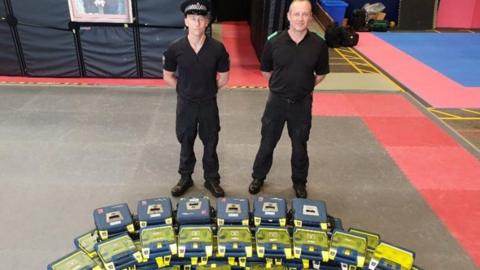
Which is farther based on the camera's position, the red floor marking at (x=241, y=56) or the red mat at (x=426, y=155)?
the red floor marking at (x=241, y=56)

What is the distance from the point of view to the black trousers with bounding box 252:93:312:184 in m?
4.82

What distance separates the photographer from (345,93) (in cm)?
929

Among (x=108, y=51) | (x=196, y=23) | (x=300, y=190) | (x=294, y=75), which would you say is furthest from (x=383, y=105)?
(x=108, y=51)

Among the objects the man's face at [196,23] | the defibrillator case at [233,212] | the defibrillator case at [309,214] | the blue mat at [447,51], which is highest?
the man's face at [196,23]

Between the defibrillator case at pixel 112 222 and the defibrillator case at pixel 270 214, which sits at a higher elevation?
the defibrillator case at pixel 112 222

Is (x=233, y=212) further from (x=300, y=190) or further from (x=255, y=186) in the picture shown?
(x=300, y=190)

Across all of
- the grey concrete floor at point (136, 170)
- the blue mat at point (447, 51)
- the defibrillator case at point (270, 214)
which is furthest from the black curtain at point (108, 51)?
the blue mat at point (447, 51)

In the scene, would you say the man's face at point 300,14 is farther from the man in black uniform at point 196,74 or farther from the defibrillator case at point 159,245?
the defibrillator case at point 159,245

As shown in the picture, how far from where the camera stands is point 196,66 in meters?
4.54

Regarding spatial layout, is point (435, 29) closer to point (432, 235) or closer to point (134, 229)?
point (432, 235)

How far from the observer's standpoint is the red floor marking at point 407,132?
7062 mm

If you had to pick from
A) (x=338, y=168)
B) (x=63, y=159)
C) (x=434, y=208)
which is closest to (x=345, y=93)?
(x=338, y=168)

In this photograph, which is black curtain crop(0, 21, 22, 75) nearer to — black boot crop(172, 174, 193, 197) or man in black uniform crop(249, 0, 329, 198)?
black boot crop(172, 174, 193, 197)

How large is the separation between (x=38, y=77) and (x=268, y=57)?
7.19 meters
